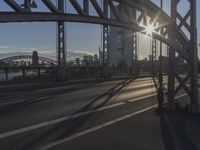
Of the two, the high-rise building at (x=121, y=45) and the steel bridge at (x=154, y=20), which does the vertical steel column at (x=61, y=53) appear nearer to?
the steel bridge at (x=154, y=20)

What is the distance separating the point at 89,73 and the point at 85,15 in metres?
28.8

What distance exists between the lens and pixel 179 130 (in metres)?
11.5

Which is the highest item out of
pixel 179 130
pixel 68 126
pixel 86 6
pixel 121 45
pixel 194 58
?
pixel 121 45

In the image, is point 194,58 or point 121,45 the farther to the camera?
point 121,45

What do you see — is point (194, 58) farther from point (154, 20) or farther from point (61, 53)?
point (61, 53)

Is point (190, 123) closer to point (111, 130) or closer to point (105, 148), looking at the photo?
point (111, 130)

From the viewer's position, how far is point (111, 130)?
36.2ft

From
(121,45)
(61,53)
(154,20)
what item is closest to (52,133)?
(154,20)

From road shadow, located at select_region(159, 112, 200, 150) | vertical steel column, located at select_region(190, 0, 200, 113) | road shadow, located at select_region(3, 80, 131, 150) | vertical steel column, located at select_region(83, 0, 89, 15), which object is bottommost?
road shadow, located at select_region(159, 112, 200, 150)

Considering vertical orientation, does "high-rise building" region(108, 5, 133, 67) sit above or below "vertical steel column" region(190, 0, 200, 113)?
above

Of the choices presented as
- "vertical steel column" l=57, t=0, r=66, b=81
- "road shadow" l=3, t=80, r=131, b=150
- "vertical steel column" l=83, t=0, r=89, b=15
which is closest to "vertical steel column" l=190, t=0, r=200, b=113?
"road shadow" l=3, t=80, r=131, b=150

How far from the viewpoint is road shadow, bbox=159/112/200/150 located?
9570mm

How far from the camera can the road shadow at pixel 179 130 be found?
377 inches

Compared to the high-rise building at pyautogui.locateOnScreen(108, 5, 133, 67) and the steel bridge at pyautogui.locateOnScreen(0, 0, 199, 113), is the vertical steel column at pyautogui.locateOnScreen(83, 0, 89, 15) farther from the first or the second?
the high-rise building at pyautogui.locateOnScreen(108, 5, 133, 67)
